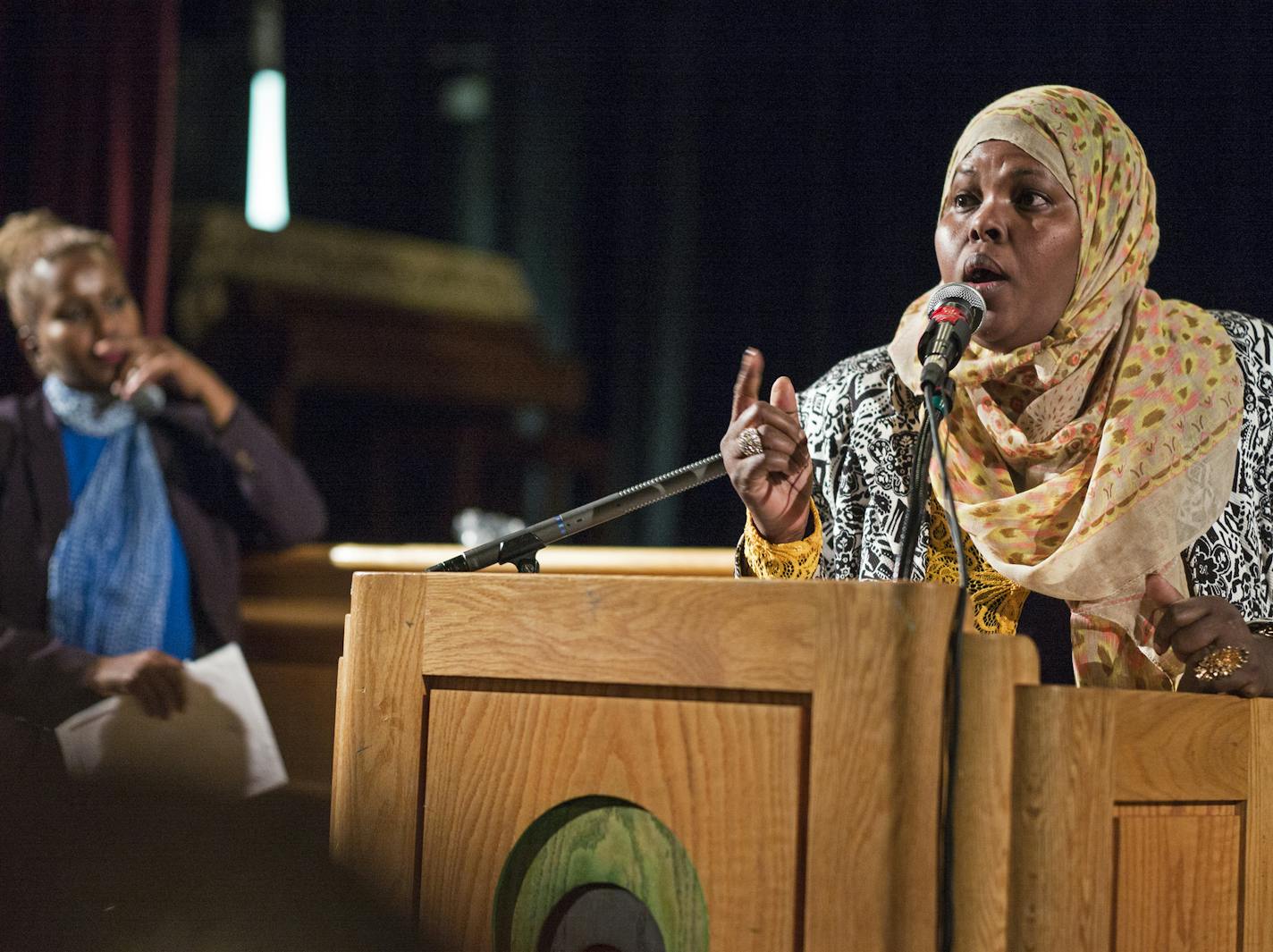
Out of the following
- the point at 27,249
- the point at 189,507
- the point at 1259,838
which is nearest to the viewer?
the point at 1259,838

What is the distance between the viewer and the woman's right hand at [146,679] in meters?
2.62

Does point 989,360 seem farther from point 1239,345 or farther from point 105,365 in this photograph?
point 105,365

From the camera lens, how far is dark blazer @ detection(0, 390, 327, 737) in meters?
2.80

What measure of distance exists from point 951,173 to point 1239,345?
1.48 feet

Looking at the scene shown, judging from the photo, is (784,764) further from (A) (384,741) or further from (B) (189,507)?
(B) (189,507)

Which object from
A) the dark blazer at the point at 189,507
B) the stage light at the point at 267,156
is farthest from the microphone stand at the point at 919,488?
the stage light at the point at 267,156

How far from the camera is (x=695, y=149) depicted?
470cm

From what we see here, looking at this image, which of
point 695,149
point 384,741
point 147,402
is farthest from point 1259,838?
point 695,149

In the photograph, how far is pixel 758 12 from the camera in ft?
14.0

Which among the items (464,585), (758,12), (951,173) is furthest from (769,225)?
(464,585)

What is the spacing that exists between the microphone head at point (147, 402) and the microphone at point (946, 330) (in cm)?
197

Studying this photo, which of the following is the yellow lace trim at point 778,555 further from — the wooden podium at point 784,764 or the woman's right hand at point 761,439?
the wooden podium at point 784,764

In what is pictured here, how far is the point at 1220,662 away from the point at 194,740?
1881 mm

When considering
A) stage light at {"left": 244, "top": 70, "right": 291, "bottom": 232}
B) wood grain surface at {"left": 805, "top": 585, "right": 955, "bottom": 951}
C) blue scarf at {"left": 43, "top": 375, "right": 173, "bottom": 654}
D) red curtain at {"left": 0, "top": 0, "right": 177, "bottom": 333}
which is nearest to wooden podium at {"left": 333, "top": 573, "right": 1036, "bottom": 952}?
wood grain surface at {"left": 805, "top": 585, "right": 955, "bottom": 951}
